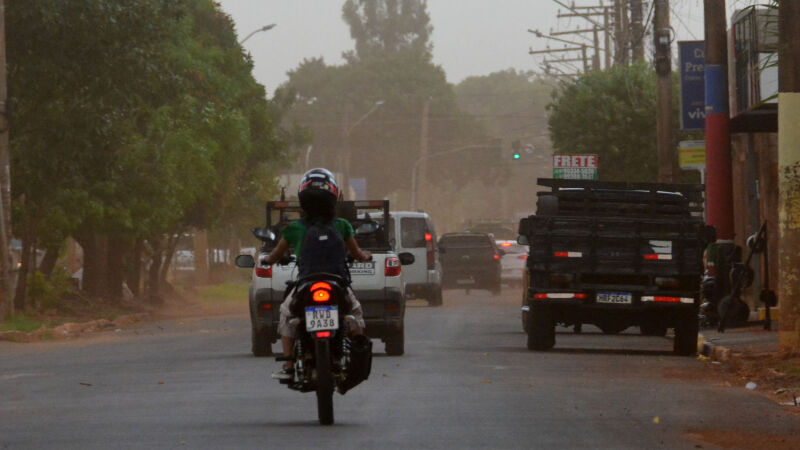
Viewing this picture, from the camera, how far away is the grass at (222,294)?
5159 cm

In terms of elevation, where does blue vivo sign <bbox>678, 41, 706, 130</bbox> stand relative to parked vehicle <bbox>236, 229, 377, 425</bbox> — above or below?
above

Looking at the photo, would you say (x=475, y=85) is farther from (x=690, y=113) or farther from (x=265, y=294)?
(x=265, y=294)

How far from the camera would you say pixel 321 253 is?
11.5m

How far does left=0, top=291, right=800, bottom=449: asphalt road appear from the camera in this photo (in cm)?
1083

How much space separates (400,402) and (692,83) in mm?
19761

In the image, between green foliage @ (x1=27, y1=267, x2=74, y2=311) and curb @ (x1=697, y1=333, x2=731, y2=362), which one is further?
green foliage @ (x1=27, y1=267, x2=74, y2=311)

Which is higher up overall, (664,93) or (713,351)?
(664,93)

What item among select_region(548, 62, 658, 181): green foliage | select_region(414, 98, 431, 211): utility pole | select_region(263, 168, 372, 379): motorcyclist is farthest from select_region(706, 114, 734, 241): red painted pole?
select_region(414, 98, 431, 211): utility pole

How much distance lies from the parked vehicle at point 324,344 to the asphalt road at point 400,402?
0.33 metres

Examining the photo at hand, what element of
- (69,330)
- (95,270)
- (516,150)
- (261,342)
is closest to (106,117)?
(69,330)

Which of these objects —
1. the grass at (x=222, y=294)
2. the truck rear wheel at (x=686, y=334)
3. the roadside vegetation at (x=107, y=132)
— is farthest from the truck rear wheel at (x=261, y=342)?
the grass at (x=222, y=294)

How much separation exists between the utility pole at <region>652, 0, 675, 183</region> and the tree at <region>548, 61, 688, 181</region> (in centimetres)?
1402

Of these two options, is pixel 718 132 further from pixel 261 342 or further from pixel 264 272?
pixel 264 272

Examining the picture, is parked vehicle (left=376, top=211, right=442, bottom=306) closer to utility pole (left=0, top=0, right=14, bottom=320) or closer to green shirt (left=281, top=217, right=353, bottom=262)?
utility pole (left=0, top=0, right=14, bottom=320)
